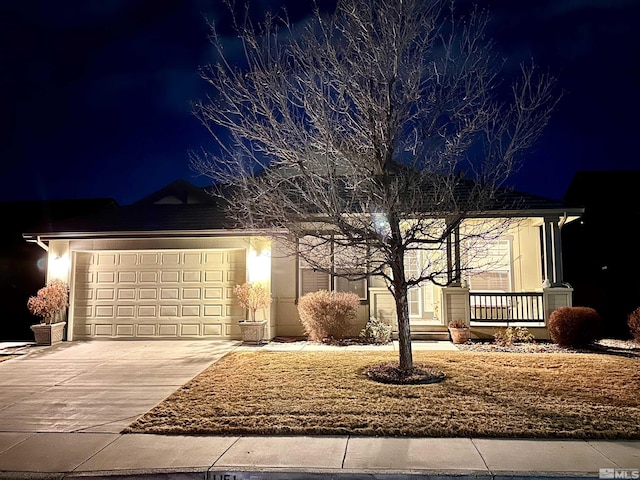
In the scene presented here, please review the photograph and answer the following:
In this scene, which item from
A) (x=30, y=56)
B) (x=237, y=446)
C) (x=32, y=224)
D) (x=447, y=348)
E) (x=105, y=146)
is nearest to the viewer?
(x=237, y=446)

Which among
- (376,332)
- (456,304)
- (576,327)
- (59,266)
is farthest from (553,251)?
(59,266)

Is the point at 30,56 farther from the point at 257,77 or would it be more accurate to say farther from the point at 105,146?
the point at 257,77

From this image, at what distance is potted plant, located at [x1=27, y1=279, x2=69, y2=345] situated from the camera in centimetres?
1138

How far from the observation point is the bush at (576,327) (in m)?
10.1

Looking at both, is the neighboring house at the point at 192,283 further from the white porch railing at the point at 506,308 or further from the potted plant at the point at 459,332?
the potted plant at the point at 459,332

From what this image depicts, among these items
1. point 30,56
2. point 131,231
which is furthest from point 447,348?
point 30,56

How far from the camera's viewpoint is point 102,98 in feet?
86.6

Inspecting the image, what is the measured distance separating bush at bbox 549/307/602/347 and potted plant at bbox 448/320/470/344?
1.91 meters

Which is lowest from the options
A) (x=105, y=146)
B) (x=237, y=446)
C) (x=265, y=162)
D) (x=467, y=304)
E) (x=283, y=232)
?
(x=237, y=446)

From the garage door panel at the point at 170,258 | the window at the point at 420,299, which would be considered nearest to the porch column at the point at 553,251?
the window at the point at 420,299

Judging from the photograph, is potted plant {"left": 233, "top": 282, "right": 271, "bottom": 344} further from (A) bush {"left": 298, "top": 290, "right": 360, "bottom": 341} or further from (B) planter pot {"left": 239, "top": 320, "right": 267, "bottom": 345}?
(A) bush {"left": 298, "top": 290, "right": 360, "bottom": 341}

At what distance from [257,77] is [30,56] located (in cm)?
2096

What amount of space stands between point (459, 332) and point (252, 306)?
16.3 feet

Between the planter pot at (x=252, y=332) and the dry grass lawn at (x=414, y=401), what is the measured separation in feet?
7.86
